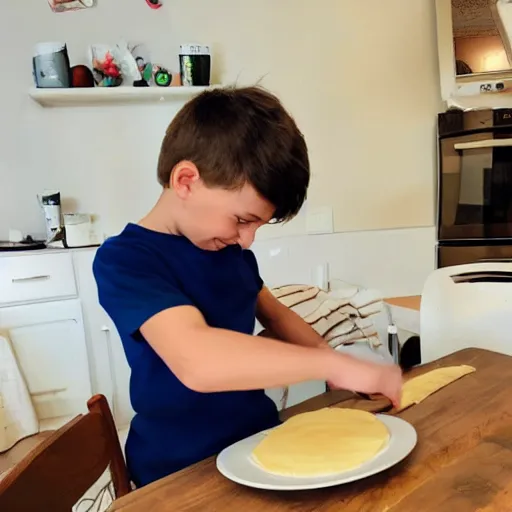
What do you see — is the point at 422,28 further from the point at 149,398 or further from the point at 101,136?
the point at 149,398

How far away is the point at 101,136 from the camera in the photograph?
2148mm

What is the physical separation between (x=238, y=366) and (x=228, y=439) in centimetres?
23

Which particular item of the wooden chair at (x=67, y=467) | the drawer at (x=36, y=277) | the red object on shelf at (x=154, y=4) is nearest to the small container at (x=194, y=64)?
the red object on shelf at (x=154, y=4)

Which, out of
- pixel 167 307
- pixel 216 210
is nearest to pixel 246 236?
pixel 216 210

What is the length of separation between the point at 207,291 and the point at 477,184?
70.3 inches

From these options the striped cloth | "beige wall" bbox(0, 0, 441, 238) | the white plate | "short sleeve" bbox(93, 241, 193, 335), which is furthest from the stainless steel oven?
"short sleeve" bbox(93, 241, 193, 335)

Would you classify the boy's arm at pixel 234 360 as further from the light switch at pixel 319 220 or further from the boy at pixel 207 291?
the light switch at pixel 319 220

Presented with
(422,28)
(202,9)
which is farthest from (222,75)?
(422,28)

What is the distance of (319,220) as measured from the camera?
2.33 m

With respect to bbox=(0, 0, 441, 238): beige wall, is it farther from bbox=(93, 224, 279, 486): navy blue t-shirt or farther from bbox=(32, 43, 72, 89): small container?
bbox=(93, 224, 279, 486): navy blue t-shirt

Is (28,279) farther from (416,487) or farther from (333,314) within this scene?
(416,487)

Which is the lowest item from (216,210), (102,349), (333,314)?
(102,349)

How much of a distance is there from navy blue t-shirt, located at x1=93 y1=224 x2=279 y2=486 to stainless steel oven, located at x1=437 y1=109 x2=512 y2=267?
1682mm

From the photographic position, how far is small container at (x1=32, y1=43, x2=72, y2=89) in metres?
1.94
